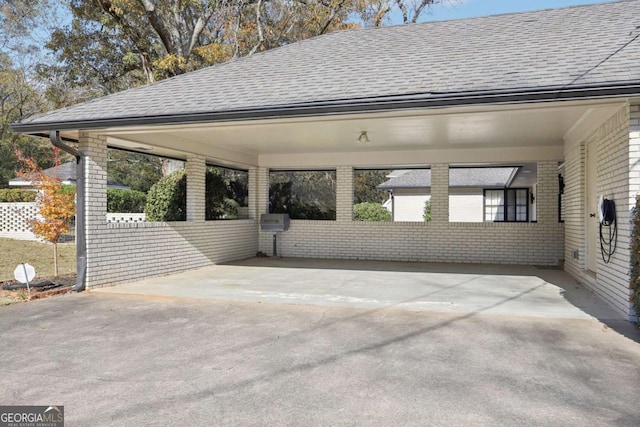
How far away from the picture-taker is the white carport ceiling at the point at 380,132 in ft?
21.6

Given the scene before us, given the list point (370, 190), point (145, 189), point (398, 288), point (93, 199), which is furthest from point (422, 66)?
point (370, 190)

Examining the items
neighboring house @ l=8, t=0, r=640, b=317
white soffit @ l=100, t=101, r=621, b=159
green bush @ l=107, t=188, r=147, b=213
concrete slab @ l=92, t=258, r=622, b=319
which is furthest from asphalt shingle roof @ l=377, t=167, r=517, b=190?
green bush @ l=107, t=188, r=147, b=213

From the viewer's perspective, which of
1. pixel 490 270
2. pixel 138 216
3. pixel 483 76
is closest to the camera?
pixel 483 76

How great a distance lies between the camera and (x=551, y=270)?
33.1ft

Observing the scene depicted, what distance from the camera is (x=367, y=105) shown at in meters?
6.11

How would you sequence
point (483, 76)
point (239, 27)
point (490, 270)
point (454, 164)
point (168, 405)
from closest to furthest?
point (168, 405) < point (483, 76) < point (490, 270) < point (454, 164) < point (239, 27)

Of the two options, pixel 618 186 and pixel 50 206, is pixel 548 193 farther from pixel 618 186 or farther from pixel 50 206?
pixel 50 206

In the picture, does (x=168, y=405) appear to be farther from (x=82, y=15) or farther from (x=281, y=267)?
(x=82, y=15)

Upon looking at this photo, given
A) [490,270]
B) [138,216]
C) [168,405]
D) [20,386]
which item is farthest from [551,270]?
[138,216]

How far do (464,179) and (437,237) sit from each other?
1079 centimetres

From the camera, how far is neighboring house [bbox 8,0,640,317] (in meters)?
5.96

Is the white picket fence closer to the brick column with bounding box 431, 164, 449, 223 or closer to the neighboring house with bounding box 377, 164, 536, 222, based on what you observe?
the brick column with bounding box 431, 164, 449, 223

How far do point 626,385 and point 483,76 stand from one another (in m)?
4.23

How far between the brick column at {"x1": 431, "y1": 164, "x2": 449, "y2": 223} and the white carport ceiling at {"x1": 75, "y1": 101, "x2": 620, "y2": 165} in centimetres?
69
